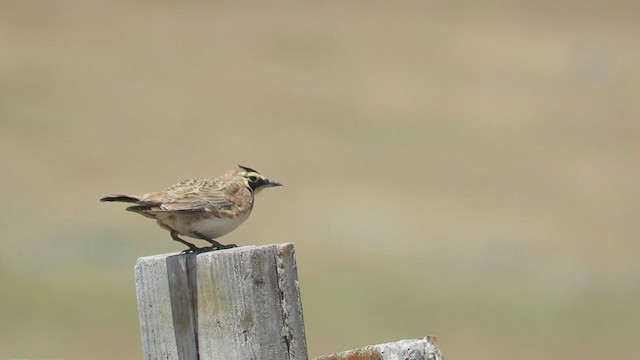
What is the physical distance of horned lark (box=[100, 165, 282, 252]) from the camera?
5453 mm

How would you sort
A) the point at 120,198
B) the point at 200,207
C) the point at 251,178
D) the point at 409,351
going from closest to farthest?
the point at 409,351 < the point at 120,198 < the point at 200,207 < the point at 251,178

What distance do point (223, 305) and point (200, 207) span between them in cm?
180

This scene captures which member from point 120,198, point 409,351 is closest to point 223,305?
point 409,351

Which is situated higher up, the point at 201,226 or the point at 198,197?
the point at 198,197

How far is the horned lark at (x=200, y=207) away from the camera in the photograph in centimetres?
545

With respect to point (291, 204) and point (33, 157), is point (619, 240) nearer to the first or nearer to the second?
point (291, 204)

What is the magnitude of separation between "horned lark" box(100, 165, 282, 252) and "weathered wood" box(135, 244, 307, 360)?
1422 mm

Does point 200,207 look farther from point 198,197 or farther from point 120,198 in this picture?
point 120,198

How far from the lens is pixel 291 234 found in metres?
26.3

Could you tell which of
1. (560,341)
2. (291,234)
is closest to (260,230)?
(291,234)

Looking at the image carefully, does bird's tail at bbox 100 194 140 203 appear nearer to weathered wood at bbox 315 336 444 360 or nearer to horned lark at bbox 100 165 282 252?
horned lark at bbox 100 165 282 252

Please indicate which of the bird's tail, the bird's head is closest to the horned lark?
the bird's head

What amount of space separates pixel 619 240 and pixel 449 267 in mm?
4603

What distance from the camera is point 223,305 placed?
381cm
